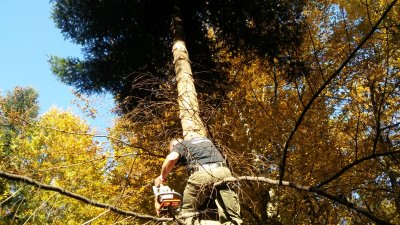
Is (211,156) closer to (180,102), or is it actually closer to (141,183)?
(180,102)

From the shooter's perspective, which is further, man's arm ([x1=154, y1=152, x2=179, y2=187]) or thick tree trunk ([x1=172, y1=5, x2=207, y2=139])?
thick tree trunk ([x1=172, y1=5, x2=207, y2=139])

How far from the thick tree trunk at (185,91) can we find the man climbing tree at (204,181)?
384 millimetres

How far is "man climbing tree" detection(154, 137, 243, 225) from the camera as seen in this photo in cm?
→ 326

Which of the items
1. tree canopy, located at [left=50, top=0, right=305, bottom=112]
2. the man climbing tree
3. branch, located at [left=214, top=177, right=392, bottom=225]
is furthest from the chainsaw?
tree canopy, located at [left=50, top=0, right=305, bottom=112]

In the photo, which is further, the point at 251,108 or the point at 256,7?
the point at 251,108

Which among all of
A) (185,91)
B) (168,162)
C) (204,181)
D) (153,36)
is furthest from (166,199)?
(153,36)

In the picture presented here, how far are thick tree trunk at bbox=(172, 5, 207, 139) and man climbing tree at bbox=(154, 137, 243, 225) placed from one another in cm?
38

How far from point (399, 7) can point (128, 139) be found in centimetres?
643

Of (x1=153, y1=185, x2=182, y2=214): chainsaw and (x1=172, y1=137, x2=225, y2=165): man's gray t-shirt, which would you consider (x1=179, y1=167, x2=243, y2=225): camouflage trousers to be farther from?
(x1=153, y1=185, x2=182, y2=214): chainsaw

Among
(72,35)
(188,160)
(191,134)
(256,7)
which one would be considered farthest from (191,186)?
(72,35)

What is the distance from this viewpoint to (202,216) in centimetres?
335

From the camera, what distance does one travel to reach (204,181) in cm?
328

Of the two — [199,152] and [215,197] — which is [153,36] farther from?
[215,197]

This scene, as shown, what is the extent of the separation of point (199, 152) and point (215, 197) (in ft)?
1.54
